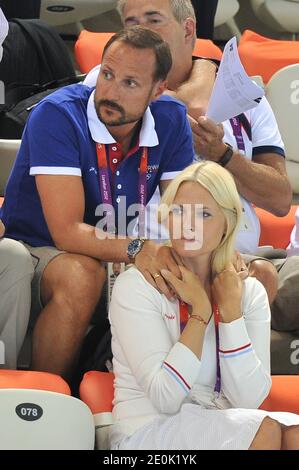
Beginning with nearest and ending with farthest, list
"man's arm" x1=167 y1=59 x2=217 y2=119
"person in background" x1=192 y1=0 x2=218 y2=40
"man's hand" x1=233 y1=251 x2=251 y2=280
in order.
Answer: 1. "man's hand" x1=233 y1=251 x2=251 y2=280
2. "man's arm" x1=167 y1=59 x2=217 y2=119
3. "person in background" x1=192 y1=0 x2=218 y2=40

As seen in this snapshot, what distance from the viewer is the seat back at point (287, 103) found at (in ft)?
11.4

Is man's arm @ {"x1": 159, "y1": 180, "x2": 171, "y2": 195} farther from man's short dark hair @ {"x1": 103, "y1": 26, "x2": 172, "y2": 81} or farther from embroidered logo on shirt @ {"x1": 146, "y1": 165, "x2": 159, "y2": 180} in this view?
man's short dark hair @ {"x1": 103, "y1": 26, "x2": 172, "y2": 81}

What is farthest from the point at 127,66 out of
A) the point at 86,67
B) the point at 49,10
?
the point at 49,10

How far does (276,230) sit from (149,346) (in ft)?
3.90

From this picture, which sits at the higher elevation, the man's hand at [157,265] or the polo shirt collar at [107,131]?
the polo shirt collar at [107,131]

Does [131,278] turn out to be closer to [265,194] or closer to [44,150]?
[44,150]

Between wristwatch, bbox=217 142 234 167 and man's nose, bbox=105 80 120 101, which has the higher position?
man's nose, bbox=105 80 120 101

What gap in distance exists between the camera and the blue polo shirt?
91.4 inches

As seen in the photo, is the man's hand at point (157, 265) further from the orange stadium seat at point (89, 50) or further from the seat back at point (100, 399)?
the orange stadium seat at point (89, 50)

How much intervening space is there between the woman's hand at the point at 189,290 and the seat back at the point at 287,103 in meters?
1.54

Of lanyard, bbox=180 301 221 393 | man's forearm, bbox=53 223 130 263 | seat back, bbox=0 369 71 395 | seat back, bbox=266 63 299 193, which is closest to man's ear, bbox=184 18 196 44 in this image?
seat back, bbox=266 63 299 193

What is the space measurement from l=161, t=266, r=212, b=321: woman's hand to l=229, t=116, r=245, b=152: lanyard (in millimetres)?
814

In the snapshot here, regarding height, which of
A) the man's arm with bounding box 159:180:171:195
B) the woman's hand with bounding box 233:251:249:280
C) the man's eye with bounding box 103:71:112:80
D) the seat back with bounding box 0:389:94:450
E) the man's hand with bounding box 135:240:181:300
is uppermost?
the man's eye with bounding box 103:71:112:80

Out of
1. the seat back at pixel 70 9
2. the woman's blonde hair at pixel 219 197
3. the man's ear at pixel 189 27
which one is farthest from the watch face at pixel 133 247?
the seat back at pixel 70 9
